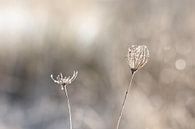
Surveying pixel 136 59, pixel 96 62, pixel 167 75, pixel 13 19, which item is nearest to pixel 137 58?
pixel 136 59

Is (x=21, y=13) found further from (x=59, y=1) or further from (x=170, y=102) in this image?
(x=170, y=102)

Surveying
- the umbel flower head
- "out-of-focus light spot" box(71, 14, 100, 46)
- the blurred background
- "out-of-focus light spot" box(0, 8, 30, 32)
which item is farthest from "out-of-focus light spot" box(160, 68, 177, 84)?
the umbel flower head

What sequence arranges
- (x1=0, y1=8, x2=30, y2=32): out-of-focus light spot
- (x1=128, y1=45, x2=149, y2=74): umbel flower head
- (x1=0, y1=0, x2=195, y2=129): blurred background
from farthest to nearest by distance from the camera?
(x1=0, y1=8, x2=30, y2=32): out-of-focus light spot
(x1=0, y1=0, x2=195, y2=129): blurred background
(x1=128, y1=45, x2=149, y2=74): umbel flower head

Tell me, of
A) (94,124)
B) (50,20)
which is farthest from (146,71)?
(50,20)

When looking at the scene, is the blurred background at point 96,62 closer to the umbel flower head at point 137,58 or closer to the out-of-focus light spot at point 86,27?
the out-of-focus light spot at point 86,27

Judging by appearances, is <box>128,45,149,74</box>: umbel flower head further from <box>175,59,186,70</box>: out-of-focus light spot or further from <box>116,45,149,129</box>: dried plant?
<box>175,59,186,70</box>: out-of-focus light spot

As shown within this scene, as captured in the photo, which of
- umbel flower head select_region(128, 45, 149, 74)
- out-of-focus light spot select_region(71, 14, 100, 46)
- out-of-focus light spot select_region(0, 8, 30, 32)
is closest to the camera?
umbel flower head select_region(128, 45, 149, 74)

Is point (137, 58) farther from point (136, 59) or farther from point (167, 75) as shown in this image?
point (167, 75)
